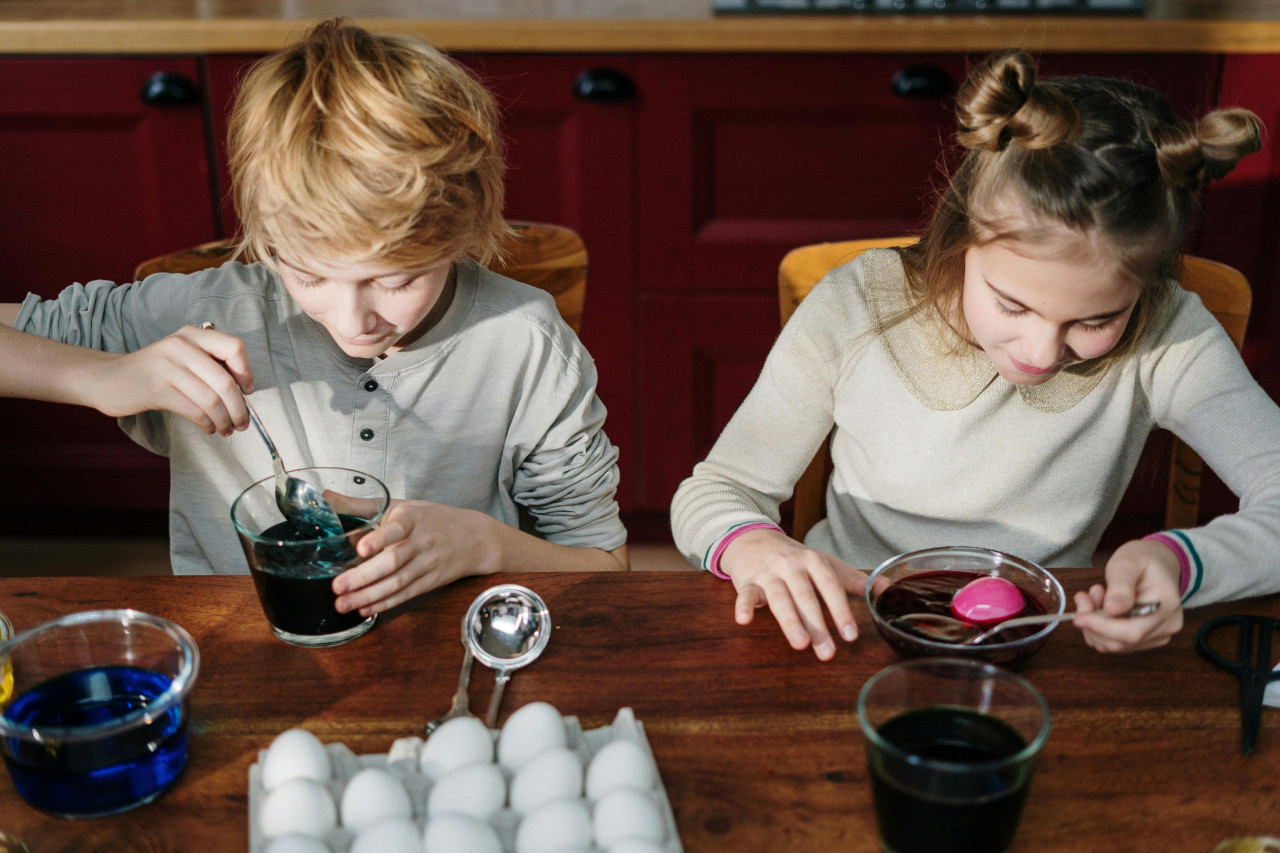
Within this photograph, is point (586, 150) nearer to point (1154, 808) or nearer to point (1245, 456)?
point (1245, 456)

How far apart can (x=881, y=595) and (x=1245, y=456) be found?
1.57ft

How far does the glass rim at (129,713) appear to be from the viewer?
2.18ft

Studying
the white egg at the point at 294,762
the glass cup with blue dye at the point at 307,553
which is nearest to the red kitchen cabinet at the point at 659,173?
the glass cup with blue dye at the point at 307,553

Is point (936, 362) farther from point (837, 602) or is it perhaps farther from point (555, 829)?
point (555, 829)

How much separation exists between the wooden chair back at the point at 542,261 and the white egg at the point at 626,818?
74 centimetres

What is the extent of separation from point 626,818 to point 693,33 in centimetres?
160

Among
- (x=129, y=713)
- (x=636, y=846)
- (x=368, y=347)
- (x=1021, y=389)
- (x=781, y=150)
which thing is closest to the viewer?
(x=636, y=846)

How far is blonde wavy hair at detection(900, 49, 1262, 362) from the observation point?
3.22 ft

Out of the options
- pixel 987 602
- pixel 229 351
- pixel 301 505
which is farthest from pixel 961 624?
pixel 229 351

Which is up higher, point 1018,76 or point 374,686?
point 1018,76

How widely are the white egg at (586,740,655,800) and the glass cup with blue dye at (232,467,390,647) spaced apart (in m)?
0.25

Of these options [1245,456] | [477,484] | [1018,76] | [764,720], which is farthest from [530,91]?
[764,720]

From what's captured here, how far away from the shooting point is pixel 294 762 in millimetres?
685

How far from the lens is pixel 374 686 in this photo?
0.81 metres
